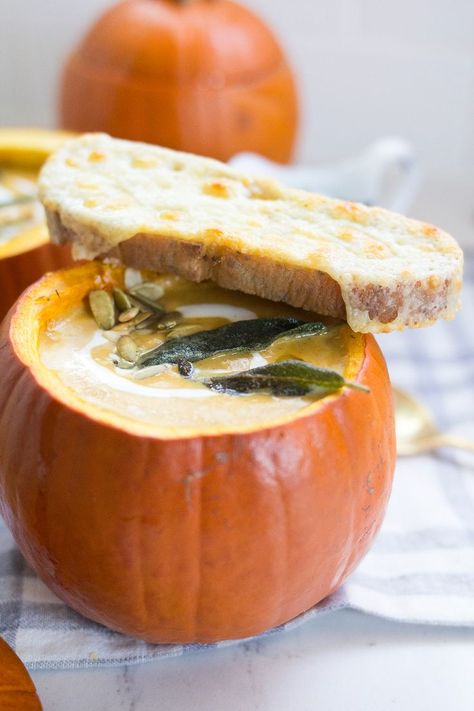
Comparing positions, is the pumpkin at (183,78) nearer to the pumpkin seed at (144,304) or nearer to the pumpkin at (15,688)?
the pumpkin seed at (144,304)

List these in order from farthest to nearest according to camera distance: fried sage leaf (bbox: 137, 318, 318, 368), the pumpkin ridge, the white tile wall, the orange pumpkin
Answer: the white tile wall, the pumpkin ridge, fried sage leaf (bbox: 137, 318, 318, 368), the orange pumpkin

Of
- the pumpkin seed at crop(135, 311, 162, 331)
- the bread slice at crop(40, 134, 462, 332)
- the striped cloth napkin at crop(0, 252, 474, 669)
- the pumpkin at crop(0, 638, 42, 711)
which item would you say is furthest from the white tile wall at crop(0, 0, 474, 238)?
the pumpkin at crop(0, 638, 42, 711)

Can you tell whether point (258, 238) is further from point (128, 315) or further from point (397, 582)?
point (397, 582)

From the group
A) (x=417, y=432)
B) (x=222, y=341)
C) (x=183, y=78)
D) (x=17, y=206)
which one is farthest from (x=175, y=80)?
(x=222, y=341)

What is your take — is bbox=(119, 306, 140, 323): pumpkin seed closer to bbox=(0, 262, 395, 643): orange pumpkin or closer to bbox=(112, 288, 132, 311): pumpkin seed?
bbox=(112, 288, 132, 311): pumpkin seed

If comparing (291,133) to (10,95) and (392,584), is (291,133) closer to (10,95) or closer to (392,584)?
(10,95)

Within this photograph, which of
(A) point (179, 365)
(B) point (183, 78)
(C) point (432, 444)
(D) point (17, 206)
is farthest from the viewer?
(B) point (183, 78)

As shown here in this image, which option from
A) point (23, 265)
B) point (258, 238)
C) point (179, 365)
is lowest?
point (23, 265)
